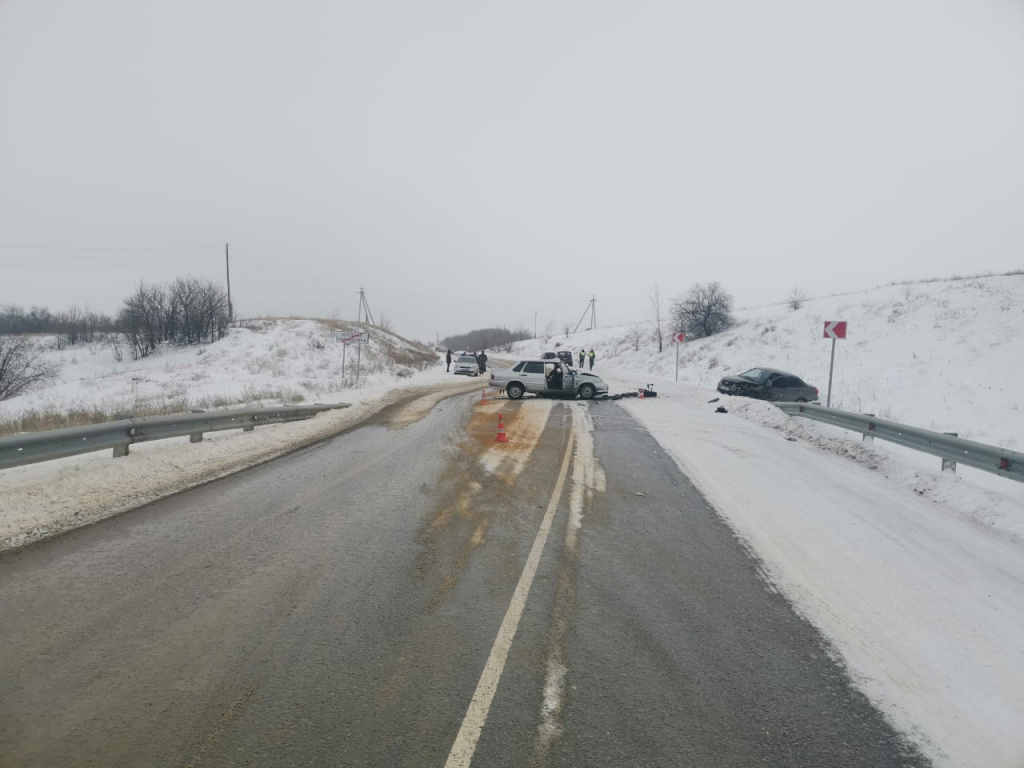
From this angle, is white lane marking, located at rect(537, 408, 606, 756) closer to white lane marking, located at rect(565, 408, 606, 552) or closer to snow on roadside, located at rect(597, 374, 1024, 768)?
white lane marking, located at rect(565, 408, 606, 552)

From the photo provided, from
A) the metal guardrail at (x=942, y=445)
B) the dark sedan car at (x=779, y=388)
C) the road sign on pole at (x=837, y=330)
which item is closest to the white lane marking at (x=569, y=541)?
the metal guardrail at (x=942, y=445)

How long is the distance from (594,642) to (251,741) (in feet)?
6.99

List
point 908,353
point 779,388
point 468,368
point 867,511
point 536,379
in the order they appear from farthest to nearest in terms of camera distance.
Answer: point 468,368 → point 908,353 → point 779,388 → point 536,379 → point 867,511

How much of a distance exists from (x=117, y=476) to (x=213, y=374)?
1025 inches

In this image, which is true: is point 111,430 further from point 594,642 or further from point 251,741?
point 594,642

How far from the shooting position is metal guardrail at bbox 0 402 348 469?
6.30 m

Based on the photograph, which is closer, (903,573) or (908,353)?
(903,573)

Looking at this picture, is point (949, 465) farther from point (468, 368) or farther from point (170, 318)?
point (170, 318)

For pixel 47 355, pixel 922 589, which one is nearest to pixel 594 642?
pixel 922 589

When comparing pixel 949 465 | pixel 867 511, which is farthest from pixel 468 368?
pixel 867 511

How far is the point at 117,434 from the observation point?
7719 millimetres

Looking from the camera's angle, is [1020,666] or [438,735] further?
[1020,666]

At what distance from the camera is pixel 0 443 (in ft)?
19.9

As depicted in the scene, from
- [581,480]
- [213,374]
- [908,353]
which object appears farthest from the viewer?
[213,374]
